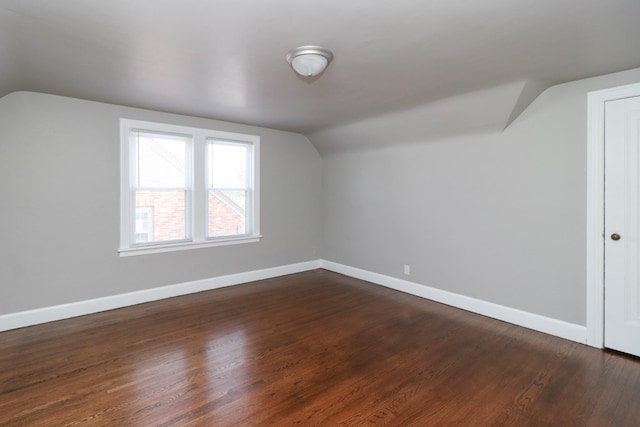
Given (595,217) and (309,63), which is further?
(595,217)

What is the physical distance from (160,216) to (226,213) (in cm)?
93

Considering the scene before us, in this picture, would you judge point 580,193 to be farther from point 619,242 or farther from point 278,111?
point 278,111

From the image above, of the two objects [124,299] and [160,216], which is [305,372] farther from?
[160,216]

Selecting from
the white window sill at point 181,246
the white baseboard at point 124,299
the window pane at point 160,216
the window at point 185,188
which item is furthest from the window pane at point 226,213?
the white baseboard at point 124,299

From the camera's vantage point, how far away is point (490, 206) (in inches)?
144

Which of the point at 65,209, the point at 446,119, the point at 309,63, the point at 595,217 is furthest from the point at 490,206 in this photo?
the point at 65,209

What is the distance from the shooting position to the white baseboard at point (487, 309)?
3.08m

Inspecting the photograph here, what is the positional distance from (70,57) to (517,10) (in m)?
3.13

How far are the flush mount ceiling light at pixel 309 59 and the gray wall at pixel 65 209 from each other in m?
2.51

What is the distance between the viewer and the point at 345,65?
2615 millimetres

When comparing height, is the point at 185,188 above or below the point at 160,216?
above

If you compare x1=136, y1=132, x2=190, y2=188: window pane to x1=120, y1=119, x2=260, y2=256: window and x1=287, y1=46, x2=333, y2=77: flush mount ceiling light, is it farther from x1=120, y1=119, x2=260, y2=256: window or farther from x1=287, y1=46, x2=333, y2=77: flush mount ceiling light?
x1=287, y1=46, x2=333, y2=77: flush mount ceiling light

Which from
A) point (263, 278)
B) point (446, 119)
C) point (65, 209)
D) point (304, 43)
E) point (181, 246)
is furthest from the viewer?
point (263, 278)

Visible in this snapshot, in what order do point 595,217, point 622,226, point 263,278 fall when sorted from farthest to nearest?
point 263,278, point 595,217, point 622,226
